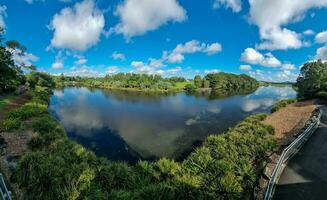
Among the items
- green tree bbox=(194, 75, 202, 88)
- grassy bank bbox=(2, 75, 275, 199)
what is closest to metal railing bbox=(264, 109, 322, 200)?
grassy bank bbox=(2, 75, 275, 199)

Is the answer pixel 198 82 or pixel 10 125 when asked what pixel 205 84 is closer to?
pixel 198 82

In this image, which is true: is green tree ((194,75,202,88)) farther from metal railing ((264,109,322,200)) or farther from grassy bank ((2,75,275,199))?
grassy bank ((2,75,275,199))

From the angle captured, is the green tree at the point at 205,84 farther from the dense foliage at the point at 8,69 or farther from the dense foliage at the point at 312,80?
A: the dense foliage at the point at 8,69

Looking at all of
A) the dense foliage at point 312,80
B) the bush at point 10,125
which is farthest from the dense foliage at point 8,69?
the dense foliage at point 312,80

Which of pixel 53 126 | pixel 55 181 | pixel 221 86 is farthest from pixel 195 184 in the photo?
pixel 221 86

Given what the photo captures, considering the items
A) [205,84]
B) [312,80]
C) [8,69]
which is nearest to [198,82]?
[205,84]

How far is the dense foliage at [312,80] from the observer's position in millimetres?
37875

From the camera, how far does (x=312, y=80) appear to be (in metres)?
40.2

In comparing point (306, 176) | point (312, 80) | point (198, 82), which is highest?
point (312, 80)

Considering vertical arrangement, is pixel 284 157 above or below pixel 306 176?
above

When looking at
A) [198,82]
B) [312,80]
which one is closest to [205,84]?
[198,82]

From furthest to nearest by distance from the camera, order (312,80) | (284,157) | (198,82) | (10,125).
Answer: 1. (198,82)
2. (312,80)
3. (10,125)
4. (284,157)

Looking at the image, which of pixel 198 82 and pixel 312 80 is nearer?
pixel 312 80

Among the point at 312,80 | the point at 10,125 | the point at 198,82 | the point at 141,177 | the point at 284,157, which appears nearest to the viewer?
the point at 141,177
